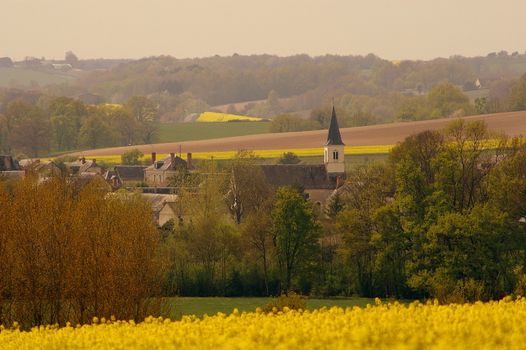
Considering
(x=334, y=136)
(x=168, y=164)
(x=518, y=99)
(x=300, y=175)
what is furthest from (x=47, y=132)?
(x=518, y=99)

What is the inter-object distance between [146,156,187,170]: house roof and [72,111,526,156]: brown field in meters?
12.1

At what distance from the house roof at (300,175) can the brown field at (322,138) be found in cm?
1057

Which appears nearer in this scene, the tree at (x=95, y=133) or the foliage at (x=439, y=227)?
the foliage at (x=439, y=227)

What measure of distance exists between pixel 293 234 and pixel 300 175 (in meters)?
62.1

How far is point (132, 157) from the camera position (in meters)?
166

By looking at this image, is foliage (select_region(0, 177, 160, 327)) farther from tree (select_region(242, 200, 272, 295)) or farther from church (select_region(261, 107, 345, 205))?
church (select_region(261, 107, 345, 205))

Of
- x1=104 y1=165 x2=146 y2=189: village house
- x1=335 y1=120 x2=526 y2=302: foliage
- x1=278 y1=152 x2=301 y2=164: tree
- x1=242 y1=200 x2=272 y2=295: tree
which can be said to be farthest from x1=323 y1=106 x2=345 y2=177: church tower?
x1=242 y1=200 x2=272 y2=295: tree

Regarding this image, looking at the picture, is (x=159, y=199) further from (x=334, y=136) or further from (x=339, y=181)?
(x=334, y=136)

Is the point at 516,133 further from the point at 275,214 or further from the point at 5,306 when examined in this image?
the point at 5,306

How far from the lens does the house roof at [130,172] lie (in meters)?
154

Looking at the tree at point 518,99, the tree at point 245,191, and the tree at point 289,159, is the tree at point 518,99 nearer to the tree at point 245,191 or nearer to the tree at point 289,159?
the tree at point 289,159

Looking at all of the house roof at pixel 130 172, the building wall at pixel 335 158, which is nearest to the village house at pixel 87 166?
the house roof at pixel 130 172

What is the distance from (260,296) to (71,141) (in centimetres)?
12254

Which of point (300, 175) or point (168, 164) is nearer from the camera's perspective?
point (300, 175)
